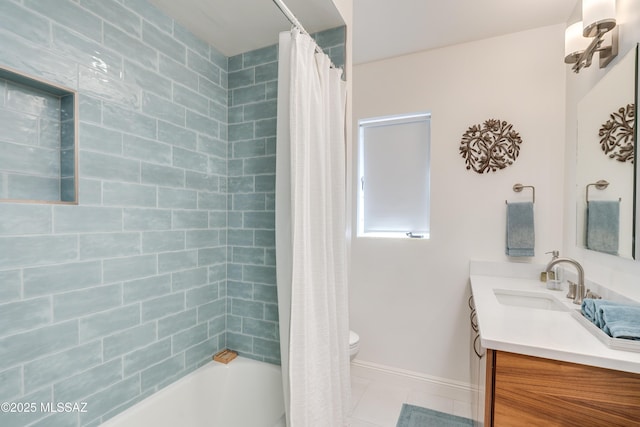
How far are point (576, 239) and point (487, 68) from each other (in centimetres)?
135

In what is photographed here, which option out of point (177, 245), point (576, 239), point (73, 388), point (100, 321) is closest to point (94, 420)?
point (73, 388)

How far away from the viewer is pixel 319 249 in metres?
1.33

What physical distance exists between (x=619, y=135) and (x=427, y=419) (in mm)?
1959

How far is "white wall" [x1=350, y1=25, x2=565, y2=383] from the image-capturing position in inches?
78.2

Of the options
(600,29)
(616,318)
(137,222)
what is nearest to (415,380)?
(616,318)

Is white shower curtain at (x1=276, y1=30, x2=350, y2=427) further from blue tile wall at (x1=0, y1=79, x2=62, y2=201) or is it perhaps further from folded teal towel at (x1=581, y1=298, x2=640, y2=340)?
folded teal towel at (x1=581, y1=298, x2=640, y2=340)

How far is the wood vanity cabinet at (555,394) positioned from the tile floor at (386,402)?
1090mm

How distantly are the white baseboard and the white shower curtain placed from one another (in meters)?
1.03

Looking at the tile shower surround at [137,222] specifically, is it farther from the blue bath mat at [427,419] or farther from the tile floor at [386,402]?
the blue bath mat at [427,419]

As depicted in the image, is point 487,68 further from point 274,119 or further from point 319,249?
point 319,249

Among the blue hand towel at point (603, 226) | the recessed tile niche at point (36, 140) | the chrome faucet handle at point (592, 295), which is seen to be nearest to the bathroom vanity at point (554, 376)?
the chrome faucet handle at point (592, 295)

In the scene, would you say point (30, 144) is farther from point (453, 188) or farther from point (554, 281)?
point (554, 281)

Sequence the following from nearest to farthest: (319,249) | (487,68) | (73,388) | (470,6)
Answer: (73,388) → (319,249) → (470,6) → (487,68)

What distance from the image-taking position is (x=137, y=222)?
135cm
